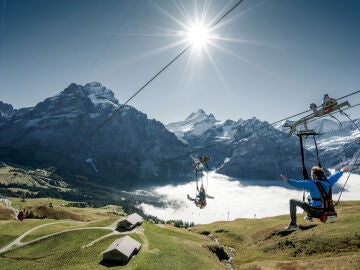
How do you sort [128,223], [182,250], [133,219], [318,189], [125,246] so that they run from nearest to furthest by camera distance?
[318,189] < [125,246] < [182,250] < [128,223] < [133,219]

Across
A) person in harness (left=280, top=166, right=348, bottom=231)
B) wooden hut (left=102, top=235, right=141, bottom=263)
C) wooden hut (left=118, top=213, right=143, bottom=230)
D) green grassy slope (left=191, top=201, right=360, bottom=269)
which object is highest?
person in harness (left=280, top=166, right=348, bottom=231)

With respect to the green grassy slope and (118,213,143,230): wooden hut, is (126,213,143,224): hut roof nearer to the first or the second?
(118,213,143,230): wooden hut

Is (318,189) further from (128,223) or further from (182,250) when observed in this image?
(128,223)

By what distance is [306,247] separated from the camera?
80.2m

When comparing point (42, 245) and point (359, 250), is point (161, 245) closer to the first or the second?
point (42, 245)

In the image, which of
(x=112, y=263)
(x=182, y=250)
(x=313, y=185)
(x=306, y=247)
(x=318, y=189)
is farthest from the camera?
(x=306, y=247)

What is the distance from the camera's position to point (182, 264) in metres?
65.2

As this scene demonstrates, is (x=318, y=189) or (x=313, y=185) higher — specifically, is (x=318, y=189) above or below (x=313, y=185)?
below

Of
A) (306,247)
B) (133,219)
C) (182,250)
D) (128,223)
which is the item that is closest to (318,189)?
(182,250)

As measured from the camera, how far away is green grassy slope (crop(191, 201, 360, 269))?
64.6m

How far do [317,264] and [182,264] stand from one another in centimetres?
2796

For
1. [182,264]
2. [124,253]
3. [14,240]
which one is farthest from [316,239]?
[14,240]

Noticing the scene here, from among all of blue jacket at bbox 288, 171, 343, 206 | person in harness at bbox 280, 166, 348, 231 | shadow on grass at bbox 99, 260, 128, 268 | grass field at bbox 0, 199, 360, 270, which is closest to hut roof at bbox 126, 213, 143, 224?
grass field at bbox 0, 199, 360, 270

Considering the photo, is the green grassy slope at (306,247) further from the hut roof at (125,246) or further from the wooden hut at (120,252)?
the wooden hut at (120,252)
